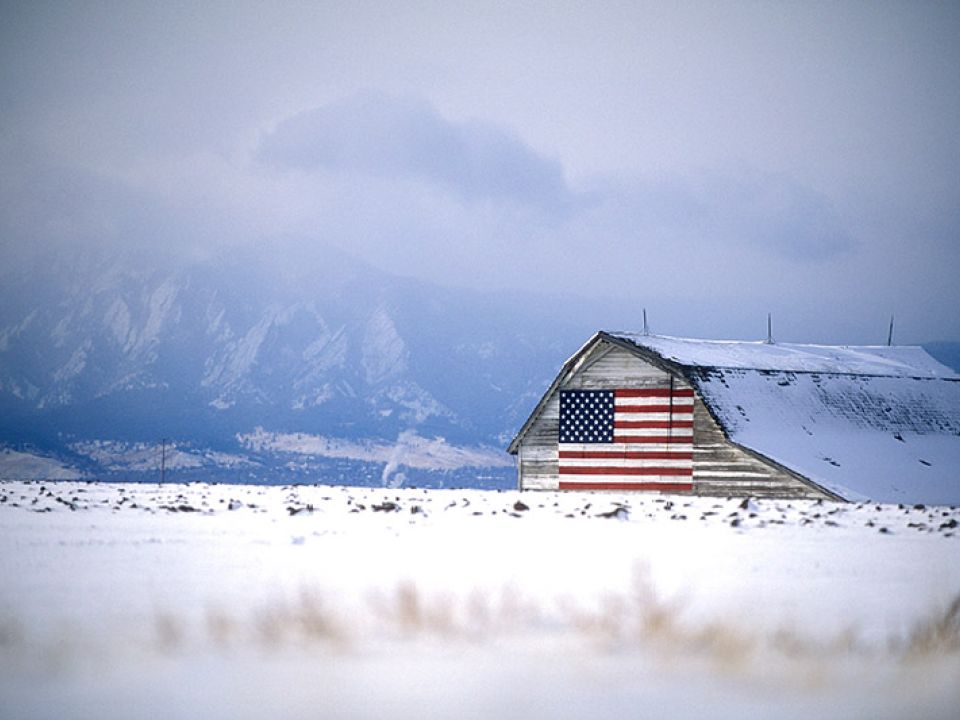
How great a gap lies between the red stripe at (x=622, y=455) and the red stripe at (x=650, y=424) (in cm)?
56

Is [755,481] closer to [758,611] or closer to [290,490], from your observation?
[290,490]

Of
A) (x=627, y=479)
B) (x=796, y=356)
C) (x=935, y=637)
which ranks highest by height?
(x=796, y=356)

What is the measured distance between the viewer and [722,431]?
85.8 ft

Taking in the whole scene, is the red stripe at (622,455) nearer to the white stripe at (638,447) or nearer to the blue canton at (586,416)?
the white stripe at (638,447)

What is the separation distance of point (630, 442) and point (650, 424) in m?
0.63

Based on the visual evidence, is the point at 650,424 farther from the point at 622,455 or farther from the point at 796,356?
the point at 796,356

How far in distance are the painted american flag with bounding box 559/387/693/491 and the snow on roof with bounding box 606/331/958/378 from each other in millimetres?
1237

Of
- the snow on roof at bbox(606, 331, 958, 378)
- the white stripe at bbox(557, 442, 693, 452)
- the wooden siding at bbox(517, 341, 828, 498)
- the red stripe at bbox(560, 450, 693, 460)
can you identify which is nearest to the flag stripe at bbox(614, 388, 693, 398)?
the wooden siding at bbox(517, 341, 828, 498)

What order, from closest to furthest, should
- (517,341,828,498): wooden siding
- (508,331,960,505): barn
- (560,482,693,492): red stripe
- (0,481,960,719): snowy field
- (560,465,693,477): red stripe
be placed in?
(0,481,960,719): snowy field < (517,341,828,498): wooden siding < (508,331,960,505): barn < (560,482,693,492): red stripe < (560,465,693,477): red stripe

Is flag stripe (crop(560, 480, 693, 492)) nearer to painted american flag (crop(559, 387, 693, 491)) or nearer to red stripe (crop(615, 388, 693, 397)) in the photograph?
painted american flag (crop(559, 387, 693, 491))

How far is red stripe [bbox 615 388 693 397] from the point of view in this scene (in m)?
26.8

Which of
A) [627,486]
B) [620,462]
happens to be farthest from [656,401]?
[627,486]

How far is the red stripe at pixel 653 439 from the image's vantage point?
2670 cm

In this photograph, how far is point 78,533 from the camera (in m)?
12.1
